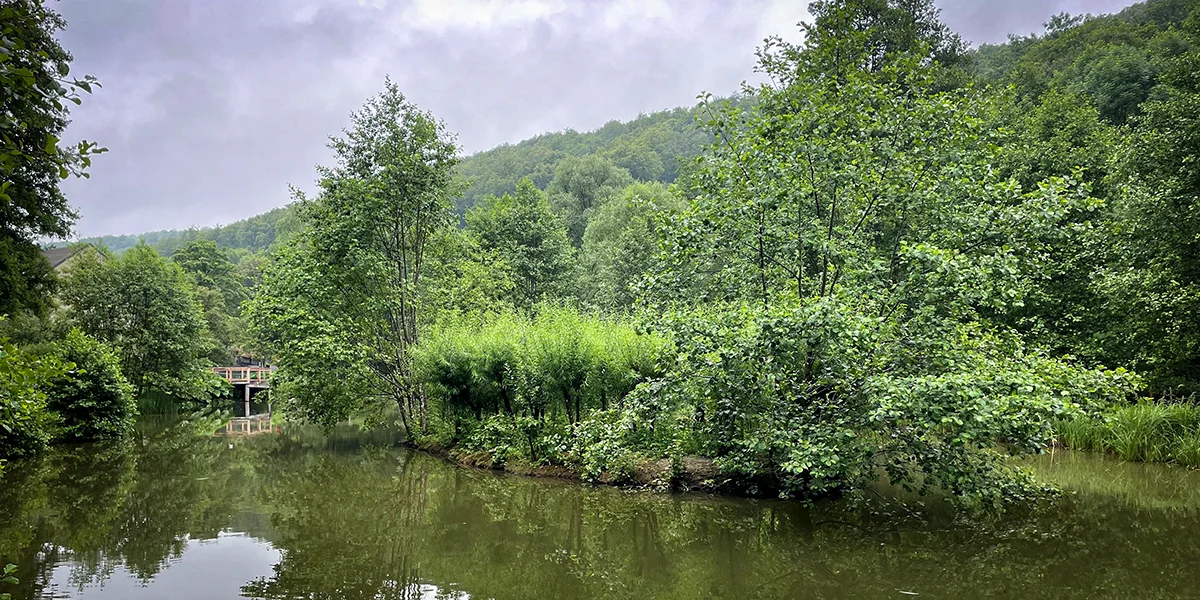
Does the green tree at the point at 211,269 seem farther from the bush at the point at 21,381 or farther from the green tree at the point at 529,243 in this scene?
the bush at the point at 21,381

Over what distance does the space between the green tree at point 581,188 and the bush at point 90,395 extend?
37.6 meters

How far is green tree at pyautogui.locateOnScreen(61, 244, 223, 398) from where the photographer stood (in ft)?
101

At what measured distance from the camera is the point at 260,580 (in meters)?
6.94

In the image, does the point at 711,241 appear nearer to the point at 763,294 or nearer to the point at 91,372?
the point at 763,294

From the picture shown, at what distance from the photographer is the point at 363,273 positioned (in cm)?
1822

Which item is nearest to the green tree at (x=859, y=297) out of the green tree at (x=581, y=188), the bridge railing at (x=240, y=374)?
the bridge railing at (x=240, y=374)

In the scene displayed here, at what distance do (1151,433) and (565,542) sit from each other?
450 inches

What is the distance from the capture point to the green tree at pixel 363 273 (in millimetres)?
17562

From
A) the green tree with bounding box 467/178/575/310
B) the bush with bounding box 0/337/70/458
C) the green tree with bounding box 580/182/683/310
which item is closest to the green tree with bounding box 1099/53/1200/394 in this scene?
the green tree with bounding box 580/182/683/310

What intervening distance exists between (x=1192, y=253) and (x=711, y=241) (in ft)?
37.0

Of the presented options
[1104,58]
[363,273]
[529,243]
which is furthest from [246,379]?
[1104,58]

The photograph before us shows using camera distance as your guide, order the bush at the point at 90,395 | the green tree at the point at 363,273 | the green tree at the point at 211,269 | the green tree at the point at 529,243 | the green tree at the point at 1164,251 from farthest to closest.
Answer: the green tree at the point at 211,269 < the green tree at the point at 529,243 < the bush at the point at 90,395 < the green tree at the point at 363,273 < the green tree at the point at 1164,251

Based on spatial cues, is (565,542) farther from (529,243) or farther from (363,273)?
(529,243)

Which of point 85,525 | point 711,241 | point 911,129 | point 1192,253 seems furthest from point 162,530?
point 1192,253
